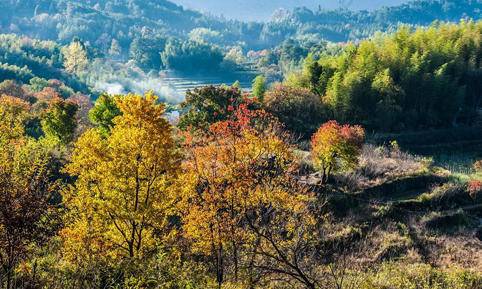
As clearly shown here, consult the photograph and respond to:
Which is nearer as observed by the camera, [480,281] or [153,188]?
[153,188]

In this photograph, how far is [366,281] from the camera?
15625 mm

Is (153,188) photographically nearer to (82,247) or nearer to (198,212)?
(198,212)

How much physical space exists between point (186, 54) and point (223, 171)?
13287cm

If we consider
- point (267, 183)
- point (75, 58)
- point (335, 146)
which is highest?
point (267, 183)

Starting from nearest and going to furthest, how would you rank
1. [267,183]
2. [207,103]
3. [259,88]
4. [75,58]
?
[267,183], [207,103], [259,88], [75,58]

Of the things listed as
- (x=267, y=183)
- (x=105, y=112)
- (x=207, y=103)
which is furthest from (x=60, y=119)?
(x=267, y=183)

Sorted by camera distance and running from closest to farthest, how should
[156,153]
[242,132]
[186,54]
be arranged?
[156,153] → [242,132] → [186,54]

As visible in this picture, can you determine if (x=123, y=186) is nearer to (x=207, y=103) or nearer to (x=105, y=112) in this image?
(x=105, y=112)

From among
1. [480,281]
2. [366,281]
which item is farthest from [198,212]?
[480,281]

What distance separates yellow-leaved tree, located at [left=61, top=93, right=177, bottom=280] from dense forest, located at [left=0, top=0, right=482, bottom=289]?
6 centimetres

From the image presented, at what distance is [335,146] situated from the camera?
28484 mm

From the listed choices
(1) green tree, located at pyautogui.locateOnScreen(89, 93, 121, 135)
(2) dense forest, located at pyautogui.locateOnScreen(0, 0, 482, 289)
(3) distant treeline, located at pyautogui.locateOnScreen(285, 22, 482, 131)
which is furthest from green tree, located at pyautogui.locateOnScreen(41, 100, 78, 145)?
(3) distant treeline, located at pyautogui.locateOnScreen(285, 22, 482, 131)

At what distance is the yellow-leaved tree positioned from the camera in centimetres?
1672

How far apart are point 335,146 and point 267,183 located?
8.98 meters
